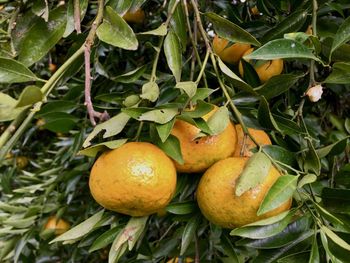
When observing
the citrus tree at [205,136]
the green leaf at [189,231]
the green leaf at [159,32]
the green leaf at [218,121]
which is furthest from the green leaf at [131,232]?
the green leaf at [159,32]

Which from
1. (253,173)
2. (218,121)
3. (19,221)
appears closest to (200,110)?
(218,121)

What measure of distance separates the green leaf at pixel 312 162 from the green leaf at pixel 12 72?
459 millimetres

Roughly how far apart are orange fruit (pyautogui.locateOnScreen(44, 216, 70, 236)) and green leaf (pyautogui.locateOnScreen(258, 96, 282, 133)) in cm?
83

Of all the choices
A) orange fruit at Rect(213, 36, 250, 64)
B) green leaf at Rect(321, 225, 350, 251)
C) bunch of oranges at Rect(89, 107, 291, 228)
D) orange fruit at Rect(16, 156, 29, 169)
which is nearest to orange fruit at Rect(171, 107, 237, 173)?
bunch of oranges at Rect(89, 107, 291, 228)

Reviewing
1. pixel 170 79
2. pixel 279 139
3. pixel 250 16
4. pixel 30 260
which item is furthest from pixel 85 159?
pixel 279 139

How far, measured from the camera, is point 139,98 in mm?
820

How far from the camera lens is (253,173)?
2.38ft

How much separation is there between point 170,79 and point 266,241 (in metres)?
0.50

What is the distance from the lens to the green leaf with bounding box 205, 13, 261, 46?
2.89 ft

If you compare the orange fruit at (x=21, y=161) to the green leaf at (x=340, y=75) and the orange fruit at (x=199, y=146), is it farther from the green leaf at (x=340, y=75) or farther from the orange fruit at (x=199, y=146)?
the green leaf at (x=340, y=75)

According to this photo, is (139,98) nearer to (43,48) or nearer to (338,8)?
(43,48)

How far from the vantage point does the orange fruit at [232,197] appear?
2.51 feet

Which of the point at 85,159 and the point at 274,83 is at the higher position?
the point at 274,83

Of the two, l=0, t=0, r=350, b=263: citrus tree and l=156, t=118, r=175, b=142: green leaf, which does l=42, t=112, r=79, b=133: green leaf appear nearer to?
l=0, t=0, r=350, b=263: citrus tree
